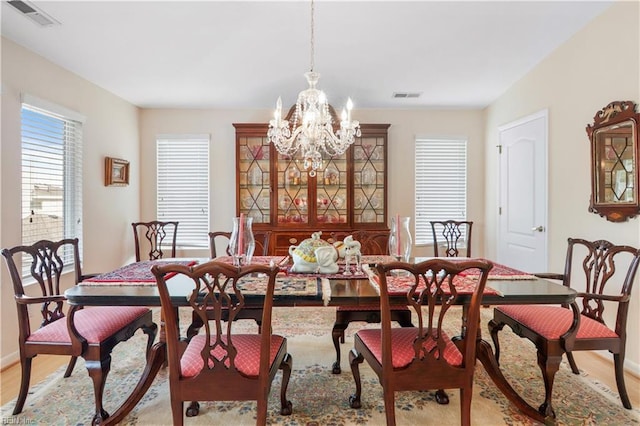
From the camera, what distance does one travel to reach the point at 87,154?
3.53 m

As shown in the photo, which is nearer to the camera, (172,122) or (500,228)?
(500,228)

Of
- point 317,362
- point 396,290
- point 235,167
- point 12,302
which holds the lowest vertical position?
point 317,362

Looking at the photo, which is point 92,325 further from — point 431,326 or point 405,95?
point 405,95

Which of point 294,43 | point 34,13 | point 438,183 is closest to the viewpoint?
point 34,13

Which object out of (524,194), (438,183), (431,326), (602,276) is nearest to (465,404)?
(431,326)

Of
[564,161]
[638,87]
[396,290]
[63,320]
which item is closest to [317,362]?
[396,290]

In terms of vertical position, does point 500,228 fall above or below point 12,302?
above

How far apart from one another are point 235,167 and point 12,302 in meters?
2.57

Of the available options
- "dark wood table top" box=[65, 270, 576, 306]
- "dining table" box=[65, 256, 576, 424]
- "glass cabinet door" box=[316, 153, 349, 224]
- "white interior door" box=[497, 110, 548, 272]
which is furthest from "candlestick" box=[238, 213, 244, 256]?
"white interior door" box=[497, 110, 548, 272]

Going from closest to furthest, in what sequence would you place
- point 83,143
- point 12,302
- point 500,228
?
1. point 12,302
2. point 83,143
3. point 500,228

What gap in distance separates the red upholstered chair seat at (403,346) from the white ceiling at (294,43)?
6.97 feet

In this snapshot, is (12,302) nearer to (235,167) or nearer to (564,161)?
(235,167)

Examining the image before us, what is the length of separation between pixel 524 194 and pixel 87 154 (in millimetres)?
4525

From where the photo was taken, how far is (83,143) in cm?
346
